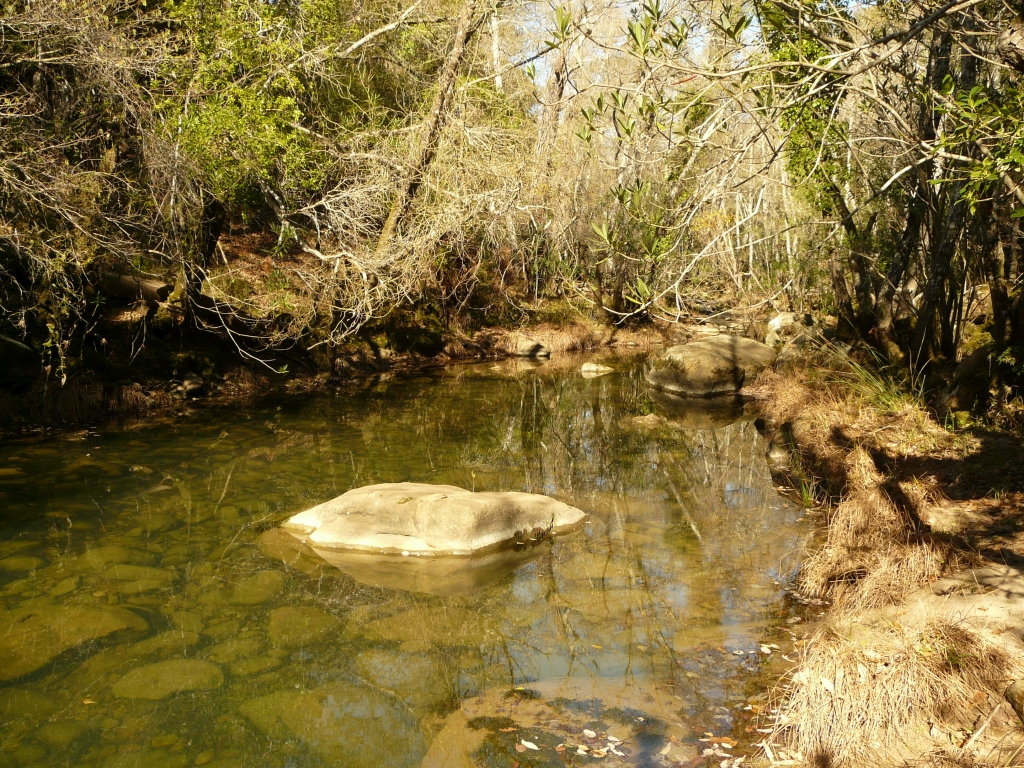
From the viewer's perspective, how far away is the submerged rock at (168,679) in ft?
16.2

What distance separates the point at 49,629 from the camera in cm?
562

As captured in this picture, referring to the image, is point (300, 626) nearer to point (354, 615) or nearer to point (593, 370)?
point (354, 615)

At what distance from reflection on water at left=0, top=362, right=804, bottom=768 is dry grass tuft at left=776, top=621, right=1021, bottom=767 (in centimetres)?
49

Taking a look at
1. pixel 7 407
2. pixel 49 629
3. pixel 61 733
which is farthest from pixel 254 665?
pixel 7 407

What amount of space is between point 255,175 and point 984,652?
1117 centimetres

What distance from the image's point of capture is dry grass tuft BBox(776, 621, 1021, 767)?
12.6 ft

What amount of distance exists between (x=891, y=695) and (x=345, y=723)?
9.82 feet

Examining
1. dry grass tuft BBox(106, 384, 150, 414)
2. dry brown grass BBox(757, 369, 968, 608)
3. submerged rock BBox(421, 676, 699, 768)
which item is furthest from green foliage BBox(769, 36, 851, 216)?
dry grass tuft BBox(106, 384, 150, 414)

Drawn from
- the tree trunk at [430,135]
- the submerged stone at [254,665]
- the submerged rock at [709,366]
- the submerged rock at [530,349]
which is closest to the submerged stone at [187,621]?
the submerged stone at [254,665]

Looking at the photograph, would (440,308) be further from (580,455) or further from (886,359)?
(886,359)

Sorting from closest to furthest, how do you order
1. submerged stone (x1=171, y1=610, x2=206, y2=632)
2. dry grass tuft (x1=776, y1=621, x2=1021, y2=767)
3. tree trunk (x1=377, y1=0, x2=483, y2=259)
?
dry grass tuft (x1=776, y1=621, x2=1021, y2=767) → submerged stone (x1=171, y1=610, x2=206, y2=632) → tree trunk (x1=377, y1=0, x2=483, y2=259)

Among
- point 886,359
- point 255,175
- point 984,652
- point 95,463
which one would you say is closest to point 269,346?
point 255,175

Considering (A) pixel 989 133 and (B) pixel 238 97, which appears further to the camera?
(B) pixel 238 97

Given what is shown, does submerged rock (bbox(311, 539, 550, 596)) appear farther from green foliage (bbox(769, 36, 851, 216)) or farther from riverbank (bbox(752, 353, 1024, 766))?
green foliage (bbox(769, 36, 851, 216))
